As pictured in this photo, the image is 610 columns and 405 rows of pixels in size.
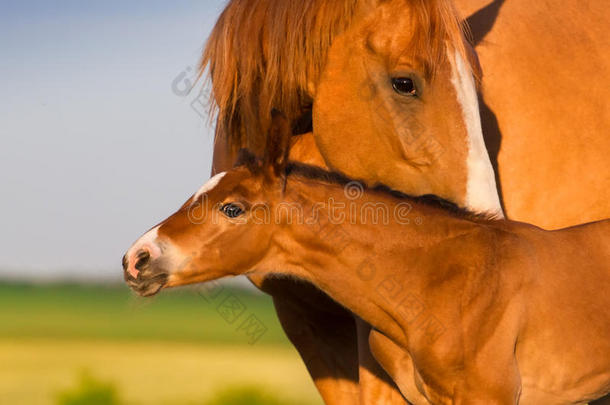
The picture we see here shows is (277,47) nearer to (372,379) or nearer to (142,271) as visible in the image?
(142,271)

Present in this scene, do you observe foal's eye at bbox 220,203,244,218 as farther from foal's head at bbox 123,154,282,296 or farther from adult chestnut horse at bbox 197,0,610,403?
adult chestnut horse at bbox 197,0,610,403

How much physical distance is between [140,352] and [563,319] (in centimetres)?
1367

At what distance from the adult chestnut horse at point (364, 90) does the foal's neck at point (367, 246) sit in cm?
27

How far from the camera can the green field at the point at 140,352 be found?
805cm

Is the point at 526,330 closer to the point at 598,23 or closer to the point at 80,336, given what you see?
the point at 598,23

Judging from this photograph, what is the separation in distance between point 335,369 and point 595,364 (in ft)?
5.28

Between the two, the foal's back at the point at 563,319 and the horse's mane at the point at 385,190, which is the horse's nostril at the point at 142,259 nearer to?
the horse's mane at the point at 385,190

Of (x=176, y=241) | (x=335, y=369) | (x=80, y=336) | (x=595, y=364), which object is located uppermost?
(x=176, y=241)

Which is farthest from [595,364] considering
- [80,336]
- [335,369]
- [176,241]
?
[80,336]

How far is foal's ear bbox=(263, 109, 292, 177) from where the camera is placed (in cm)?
370

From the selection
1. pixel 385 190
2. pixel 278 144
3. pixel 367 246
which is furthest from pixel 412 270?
pixel 278 144

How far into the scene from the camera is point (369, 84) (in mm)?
→ 4270

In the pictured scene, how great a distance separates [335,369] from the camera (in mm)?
5039

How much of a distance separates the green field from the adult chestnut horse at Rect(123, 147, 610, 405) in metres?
0.39
